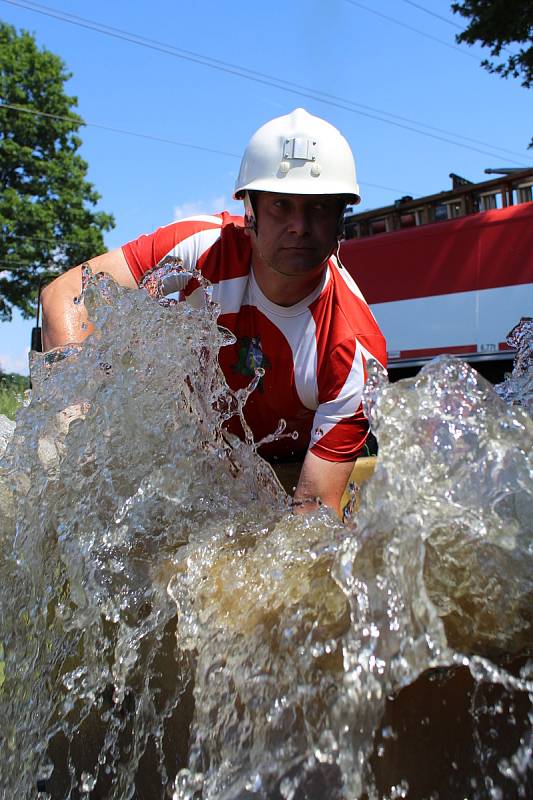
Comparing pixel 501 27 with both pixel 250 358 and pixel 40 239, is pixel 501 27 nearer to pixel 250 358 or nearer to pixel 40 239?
pixel 250 358

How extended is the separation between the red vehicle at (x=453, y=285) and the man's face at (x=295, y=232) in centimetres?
725

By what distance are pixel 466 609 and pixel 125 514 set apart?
940mm

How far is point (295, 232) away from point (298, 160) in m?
0.27

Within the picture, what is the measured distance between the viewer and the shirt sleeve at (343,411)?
2982 millimetres

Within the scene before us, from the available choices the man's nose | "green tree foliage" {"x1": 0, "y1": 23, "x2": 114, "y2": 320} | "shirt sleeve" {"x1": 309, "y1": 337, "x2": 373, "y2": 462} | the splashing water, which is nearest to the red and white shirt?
"shirt sleeve" {"x1": 309, "y1": 337, "x2": 373, "y2": 462}

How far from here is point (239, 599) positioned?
1684 mm

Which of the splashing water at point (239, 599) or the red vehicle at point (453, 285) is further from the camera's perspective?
the red vehicle at point (453, 285)

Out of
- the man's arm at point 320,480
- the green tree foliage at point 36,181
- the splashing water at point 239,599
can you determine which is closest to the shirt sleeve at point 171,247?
the splashing water at point 239,599

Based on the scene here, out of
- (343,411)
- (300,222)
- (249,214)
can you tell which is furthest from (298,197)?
(343,411)

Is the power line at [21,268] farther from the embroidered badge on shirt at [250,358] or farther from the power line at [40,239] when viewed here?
the embroidered badge on shirt at [250,358]

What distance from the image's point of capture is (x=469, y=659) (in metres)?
1.37

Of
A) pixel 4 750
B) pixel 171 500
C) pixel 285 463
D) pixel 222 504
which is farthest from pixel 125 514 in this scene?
pixel 285 463

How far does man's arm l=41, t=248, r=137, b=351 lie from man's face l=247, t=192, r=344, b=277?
544 mm

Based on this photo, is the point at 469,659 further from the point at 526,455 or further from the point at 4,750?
the point at 4,750
